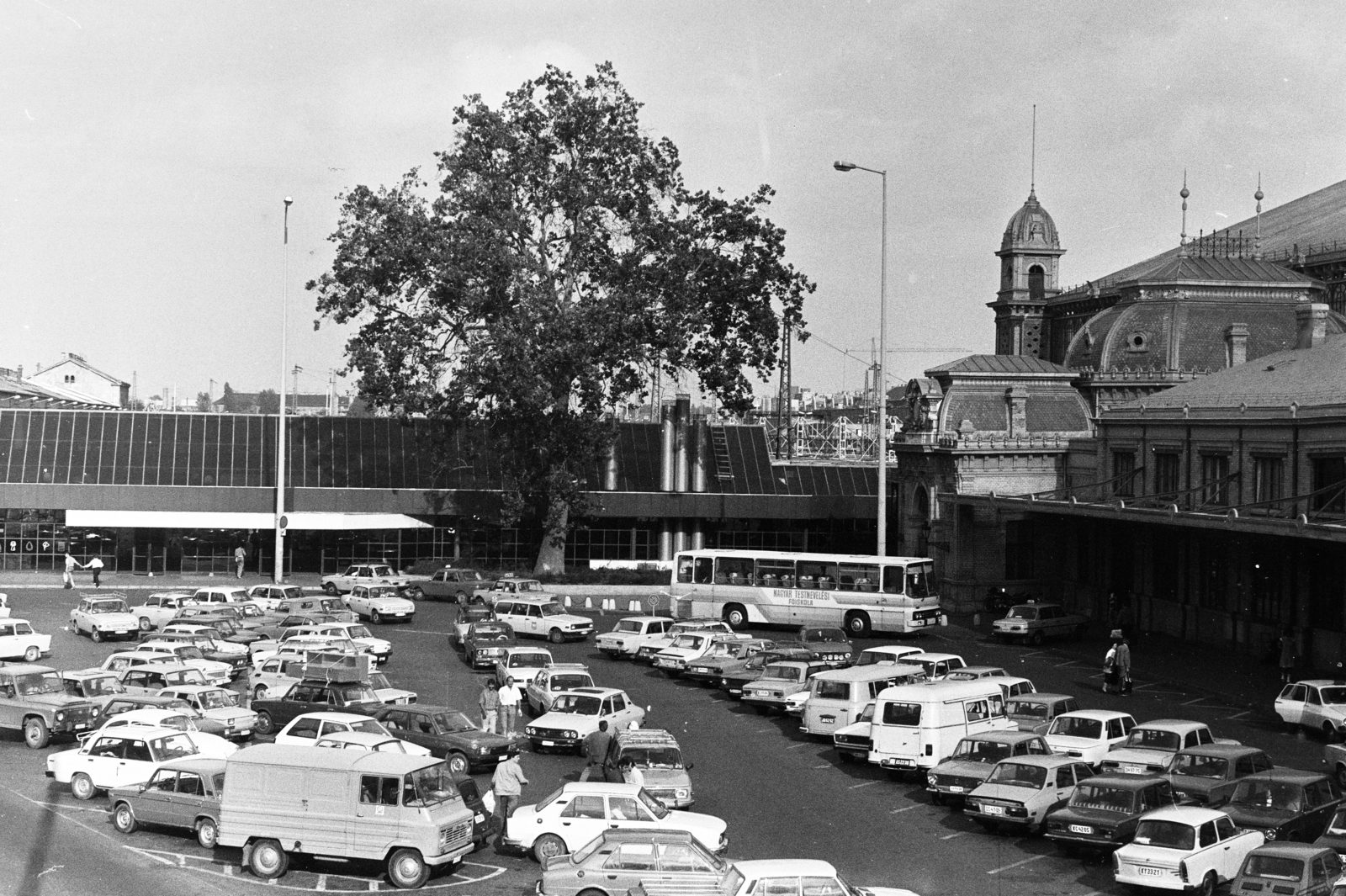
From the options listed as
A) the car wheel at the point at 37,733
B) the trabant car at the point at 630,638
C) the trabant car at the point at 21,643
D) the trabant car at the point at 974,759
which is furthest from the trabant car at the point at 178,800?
the trabant car at the point at 630,638

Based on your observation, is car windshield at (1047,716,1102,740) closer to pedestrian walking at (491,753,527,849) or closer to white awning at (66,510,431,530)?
pedestrian walking at (491,753,527,849)

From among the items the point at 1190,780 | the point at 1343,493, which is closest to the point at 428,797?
the point at 1190,780

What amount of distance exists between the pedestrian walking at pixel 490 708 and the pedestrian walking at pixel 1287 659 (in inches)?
868

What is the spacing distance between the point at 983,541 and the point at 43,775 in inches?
1605

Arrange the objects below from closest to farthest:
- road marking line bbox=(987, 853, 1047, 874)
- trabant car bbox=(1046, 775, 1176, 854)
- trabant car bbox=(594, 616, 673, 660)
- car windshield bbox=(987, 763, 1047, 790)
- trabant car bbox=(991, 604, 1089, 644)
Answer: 1. road marking line bbox=(987, 853, 1047, 874)
2. trabant car bbox=(1046, 775, 1176, 854)
3. car windshield bbox=(987, 763, 1047, 790)
4. trabant car bbox=(594, 616, 673, 660)
5. trabant car bbox=(991, 604, 1089, 644)

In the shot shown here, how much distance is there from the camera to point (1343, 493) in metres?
38.1

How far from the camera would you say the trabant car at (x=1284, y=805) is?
2206 cm

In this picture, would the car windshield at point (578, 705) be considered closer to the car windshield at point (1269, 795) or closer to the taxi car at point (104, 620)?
the car windshield at point (1269, 795)

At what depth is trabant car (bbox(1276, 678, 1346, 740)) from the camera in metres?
31.4

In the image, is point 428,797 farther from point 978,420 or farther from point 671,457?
point 671,457

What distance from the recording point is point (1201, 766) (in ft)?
82.0

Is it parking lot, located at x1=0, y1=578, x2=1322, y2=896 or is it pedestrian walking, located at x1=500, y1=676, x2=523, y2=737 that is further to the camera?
pedestrian walking, located at x1=500, y1=676, x2=523, y2=737

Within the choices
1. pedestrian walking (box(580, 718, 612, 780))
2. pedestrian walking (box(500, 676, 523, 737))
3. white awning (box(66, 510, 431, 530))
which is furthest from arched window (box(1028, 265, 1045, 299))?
pedestrian walking (box(580, 718, 612, 780))

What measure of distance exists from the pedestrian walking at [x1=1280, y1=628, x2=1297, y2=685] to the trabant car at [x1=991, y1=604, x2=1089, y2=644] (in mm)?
9227
